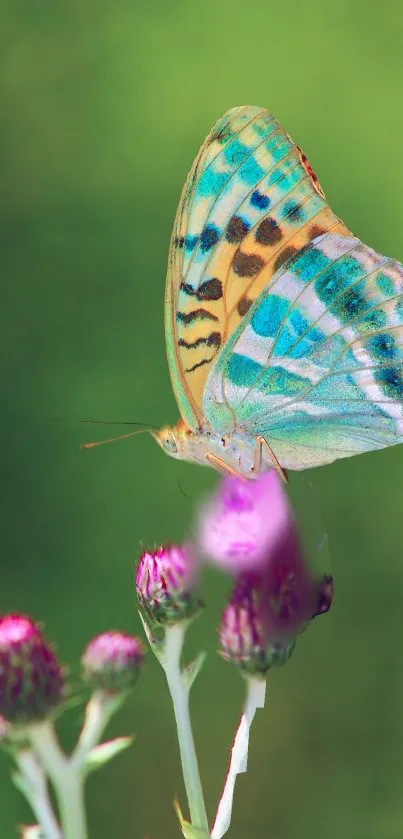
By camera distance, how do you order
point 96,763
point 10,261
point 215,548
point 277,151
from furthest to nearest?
point 10,261 → point 277,151 → point 215,548 → point 96,763

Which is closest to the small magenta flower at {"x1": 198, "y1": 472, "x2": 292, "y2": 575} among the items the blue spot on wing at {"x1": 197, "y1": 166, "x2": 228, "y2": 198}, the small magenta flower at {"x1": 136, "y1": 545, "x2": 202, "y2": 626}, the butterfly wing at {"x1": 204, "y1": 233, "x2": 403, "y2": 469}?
the small magenta flower at {"x1": 136, "y1": 545, "x2": 202, "y2": 626}

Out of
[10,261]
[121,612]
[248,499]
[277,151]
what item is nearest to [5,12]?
[10,261]

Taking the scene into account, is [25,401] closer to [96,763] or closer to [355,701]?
[355,701]

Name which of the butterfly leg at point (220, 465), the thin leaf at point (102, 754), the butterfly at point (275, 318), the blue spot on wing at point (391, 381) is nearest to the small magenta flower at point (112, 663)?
the thin leaf at point (102, 754)

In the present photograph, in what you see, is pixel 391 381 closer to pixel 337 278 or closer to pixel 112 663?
pixel 337 278

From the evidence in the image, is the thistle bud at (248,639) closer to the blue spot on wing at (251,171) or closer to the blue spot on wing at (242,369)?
the blue spot on wing at (242,369)

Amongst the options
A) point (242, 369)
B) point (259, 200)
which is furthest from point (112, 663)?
point (259, 200)
